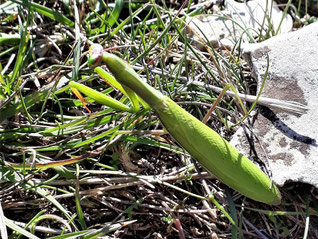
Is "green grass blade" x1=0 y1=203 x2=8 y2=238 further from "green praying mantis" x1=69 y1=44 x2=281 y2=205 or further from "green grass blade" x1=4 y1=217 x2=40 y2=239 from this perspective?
"green praying mantis" x1=69 y1=44 x2=281 y2=205

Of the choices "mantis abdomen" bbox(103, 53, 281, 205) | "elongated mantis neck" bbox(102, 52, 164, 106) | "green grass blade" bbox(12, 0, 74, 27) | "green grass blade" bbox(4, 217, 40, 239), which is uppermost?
"green grass blade" bbox(12, 0, 74, 27)

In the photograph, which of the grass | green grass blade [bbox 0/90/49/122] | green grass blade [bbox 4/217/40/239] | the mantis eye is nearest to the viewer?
the mantis eye

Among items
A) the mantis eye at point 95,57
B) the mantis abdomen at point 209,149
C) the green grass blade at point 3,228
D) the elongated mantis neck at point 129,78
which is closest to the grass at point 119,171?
the green grass blade at point 3,228

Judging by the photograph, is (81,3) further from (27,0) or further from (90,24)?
(27,0)

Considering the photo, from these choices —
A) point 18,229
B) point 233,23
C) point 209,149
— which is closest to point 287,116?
point 209,149

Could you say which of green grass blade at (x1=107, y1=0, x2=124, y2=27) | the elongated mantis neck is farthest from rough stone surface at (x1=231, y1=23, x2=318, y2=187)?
green grass blade at (x1=107, y1=0, x2=124, y2=27)

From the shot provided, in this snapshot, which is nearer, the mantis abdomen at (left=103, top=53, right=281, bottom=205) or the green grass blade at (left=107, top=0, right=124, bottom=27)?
the mantis abdomen at (left=103, top=53, right=281, bottom=205)

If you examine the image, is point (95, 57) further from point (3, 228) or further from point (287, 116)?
point (287, 116)

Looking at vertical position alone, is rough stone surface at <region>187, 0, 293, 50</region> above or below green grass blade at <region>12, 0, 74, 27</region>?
below

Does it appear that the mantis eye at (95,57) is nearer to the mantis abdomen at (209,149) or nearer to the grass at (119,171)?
the mantis abdomen at (209,149)
